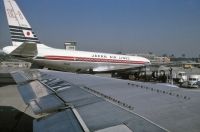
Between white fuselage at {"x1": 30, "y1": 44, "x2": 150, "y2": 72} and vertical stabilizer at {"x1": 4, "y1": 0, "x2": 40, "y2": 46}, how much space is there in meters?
1.93

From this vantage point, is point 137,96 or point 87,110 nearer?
point 87,110

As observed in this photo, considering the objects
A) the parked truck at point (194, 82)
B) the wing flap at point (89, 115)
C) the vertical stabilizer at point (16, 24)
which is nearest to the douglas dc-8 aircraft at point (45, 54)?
the vertical stabilizer at point (16, 24)

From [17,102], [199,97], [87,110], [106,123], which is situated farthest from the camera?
[17,102]

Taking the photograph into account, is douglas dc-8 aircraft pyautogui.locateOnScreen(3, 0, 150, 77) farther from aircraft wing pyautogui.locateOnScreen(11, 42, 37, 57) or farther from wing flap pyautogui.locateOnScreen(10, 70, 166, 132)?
wing flap pyautogui.locateOnScreen(10, 70, 166, 132)

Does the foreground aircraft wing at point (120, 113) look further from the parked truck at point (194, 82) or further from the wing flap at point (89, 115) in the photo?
the parked truck at point (194, 82)

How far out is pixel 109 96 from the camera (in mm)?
3543

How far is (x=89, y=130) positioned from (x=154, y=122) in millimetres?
598

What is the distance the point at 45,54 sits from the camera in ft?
79.9

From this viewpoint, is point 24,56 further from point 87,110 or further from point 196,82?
point 87,110

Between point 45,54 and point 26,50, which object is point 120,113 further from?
point 45,54

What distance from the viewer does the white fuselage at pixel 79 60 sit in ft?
80.5

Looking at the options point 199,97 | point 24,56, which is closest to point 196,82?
point 24,56

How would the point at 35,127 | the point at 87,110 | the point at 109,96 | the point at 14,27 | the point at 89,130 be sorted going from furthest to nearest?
the point at 14,27, the point at 109,96, the point at 87,110, the point at 35,127, the point at 89,130

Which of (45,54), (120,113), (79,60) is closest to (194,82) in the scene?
(79,60)
